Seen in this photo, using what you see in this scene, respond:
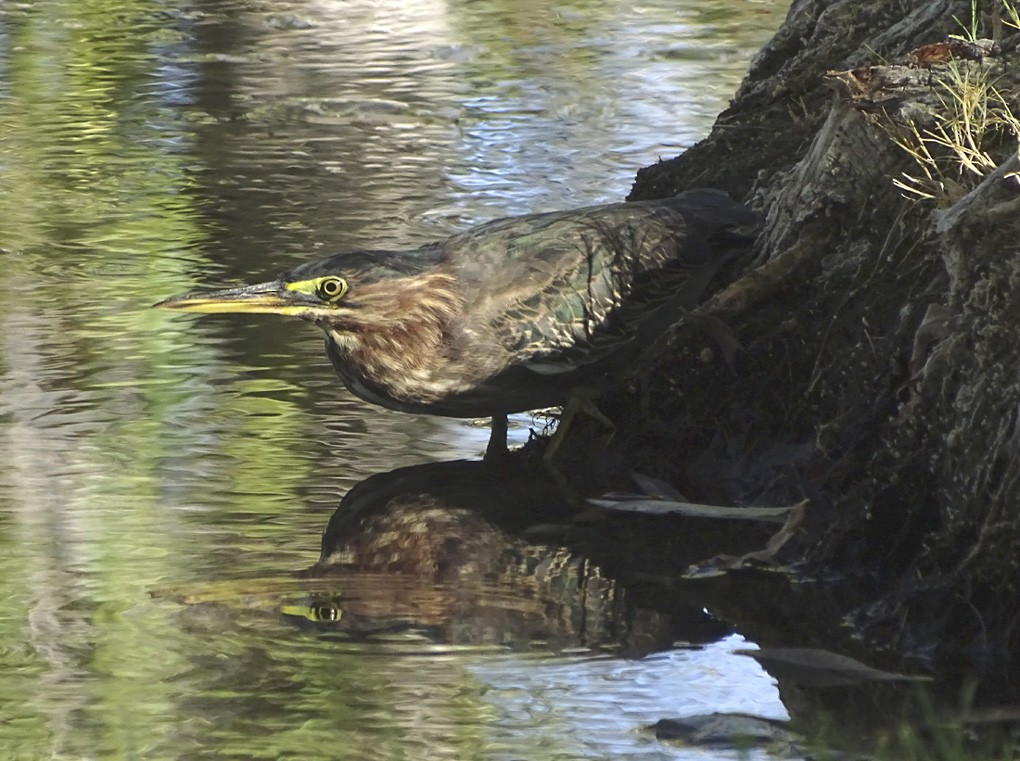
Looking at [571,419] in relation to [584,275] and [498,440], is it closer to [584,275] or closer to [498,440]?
[498,440]

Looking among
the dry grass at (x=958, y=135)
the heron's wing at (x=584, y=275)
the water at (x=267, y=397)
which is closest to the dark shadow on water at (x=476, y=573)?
the water at (x=267, y=397)

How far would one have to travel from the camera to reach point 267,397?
6523 millimetres

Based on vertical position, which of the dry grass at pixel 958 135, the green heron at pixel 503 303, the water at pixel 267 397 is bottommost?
the water at pixel 267 397

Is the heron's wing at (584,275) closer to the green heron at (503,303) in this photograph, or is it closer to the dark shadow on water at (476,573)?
the green heron at (503,303)

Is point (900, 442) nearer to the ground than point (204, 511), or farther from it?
farther from it

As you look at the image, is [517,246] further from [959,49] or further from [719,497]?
[959,49]

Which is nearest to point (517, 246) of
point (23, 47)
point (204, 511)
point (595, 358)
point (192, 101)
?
point (595, 358)

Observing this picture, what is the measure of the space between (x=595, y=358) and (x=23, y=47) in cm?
784

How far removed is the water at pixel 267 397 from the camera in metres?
4.26

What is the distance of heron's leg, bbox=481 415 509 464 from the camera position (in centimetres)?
611

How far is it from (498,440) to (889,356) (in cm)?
138

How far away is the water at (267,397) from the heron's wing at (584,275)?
50 cm

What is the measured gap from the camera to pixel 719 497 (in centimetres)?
575

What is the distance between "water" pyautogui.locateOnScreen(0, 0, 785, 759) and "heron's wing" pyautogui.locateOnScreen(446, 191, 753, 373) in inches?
19.8
